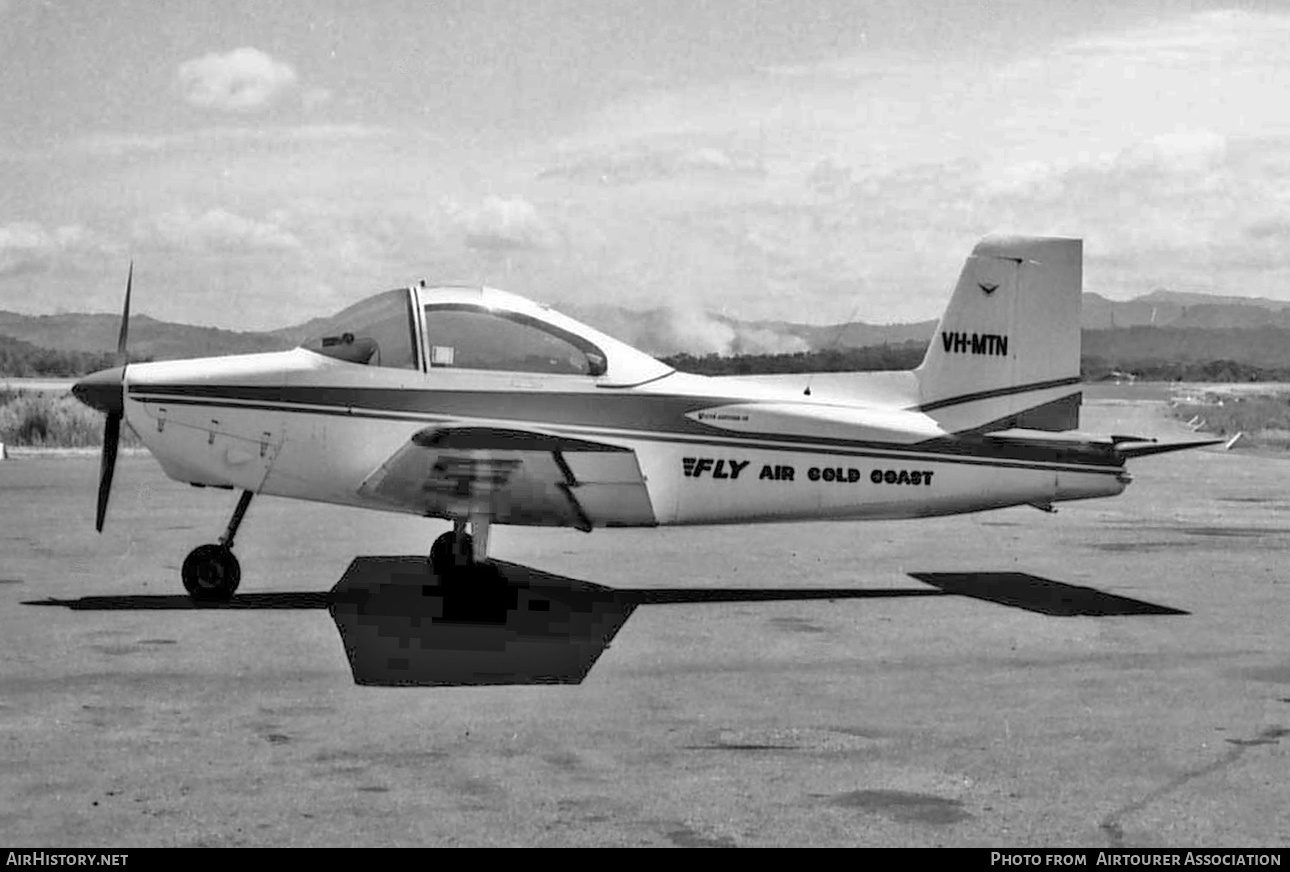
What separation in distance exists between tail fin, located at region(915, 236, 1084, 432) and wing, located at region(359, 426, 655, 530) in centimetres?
284

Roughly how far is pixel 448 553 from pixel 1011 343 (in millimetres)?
5040

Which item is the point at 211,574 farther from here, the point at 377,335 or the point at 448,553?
the point at 377,335

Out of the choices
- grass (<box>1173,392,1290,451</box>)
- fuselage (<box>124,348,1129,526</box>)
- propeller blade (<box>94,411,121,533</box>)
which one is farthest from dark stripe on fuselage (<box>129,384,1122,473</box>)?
grass (<box>1173,392,1290,451</box>)

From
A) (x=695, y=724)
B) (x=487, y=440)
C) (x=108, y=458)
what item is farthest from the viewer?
(x=108, y=458)

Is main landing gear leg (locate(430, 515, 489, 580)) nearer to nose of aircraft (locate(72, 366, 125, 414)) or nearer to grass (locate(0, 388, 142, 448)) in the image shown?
nose of aircraft (locate(72, 366, 125, 414))

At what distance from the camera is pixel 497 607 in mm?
10898

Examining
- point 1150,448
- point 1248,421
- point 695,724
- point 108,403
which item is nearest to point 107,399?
point 108,403

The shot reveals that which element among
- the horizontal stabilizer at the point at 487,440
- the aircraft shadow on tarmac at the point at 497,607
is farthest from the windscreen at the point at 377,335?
the aircraft shadow on tarmac at the point at 497,607

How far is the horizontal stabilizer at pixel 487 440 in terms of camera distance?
34.4 feet

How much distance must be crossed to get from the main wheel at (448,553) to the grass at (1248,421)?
27.4 metres

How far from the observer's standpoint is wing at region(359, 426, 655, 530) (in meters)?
10.7

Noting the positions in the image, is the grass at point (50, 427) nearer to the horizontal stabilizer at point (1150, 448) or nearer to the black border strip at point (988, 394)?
the black border strip at point (988, 394)
